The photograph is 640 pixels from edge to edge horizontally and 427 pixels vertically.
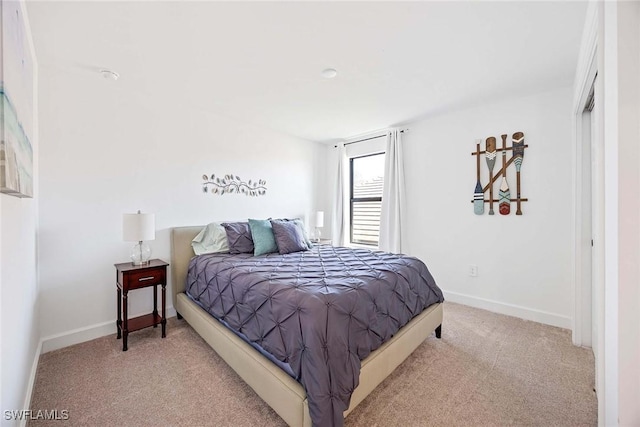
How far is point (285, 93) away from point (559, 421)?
3.16 metres

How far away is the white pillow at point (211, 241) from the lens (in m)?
2.81

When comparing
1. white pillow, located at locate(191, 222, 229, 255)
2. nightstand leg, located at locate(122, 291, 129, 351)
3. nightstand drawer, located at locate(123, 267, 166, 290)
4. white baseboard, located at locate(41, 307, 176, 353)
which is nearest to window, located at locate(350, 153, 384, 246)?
white pillow, located at locate(191, 222, 229, 255)

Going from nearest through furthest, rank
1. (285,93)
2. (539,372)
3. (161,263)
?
1. (539,372)
2. (161,263)
3. (285,93)

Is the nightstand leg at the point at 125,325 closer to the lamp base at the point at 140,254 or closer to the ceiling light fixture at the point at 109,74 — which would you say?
the lamp base at the point at 140,254

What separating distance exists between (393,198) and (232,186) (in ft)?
7.32

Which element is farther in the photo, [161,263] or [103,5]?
[161,263]

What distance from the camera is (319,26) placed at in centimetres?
168

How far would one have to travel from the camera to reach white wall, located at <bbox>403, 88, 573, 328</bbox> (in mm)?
2574

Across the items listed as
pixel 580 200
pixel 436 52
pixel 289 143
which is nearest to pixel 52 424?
pixel 436 52

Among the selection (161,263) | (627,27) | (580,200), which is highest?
(627,27)

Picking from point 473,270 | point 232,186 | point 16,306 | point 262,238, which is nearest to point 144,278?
point 16,306

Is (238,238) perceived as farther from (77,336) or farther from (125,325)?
(77,336)

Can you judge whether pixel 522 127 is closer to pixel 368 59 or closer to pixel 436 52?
pixel 436 52

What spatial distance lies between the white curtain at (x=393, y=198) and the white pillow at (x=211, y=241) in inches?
86.9
